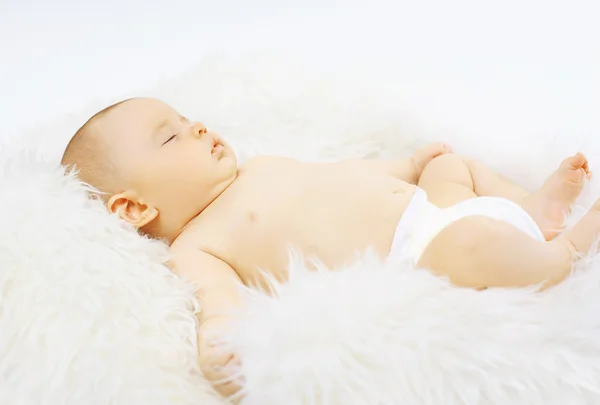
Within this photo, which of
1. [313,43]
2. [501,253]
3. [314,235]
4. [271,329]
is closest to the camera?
[271,329]

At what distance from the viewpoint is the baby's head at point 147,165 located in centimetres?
127

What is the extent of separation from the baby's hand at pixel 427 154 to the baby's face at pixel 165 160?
1.29 ft

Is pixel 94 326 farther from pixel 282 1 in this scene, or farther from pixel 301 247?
pixel 282 1

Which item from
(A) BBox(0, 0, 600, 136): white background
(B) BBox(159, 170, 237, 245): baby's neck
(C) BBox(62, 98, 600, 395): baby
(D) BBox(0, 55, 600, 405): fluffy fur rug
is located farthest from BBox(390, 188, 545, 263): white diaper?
(A) BBox(0, 0, 600, 136): white background

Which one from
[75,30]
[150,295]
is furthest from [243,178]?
[75,30]

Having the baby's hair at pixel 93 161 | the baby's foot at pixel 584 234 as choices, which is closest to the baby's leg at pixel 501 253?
the baby's foot at pixel 584 234

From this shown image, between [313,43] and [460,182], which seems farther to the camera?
[313,43]

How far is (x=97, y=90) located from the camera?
2.21 metres

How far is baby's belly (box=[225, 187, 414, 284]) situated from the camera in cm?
125

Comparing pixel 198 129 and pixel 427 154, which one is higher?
pixel 198 129

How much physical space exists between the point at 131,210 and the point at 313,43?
128cm

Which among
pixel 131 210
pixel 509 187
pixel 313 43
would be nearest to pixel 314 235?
pixel 131 210

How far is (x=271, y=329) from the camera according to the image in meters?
0.99

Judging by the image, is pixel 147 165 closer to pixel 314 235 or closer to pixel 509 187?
pixel 314 235
